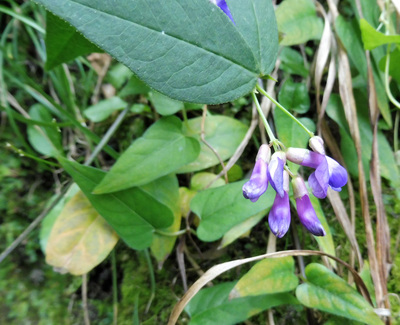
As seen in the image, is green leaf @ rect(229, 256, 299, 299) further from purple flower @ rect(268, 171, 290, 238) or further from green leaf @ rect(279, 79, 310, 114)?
green leaf @ rect(279, 79, 310, 114)

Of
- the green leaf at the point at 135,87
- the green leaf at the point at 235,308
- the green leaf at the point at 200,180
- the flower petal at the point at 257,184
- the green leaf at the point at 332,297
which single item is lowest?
the green leaf at the point at 332,297

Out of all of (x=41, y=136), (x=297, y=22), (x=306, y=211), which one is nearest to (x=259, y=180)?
(x=306, y=211)

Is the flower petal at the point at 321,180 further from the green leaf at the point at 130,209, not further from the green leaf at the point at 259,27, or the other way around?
the green leaf at the point at 130,209

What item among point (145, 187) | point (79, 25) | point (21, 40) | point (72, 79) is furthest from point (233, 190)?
point (21, 40)

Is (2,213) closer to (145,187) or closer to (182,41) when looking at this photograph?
(145,187)

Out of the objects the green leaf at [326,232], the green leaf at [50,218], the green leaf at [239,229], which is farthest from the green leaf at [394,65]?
the green leaf at [50,218]
